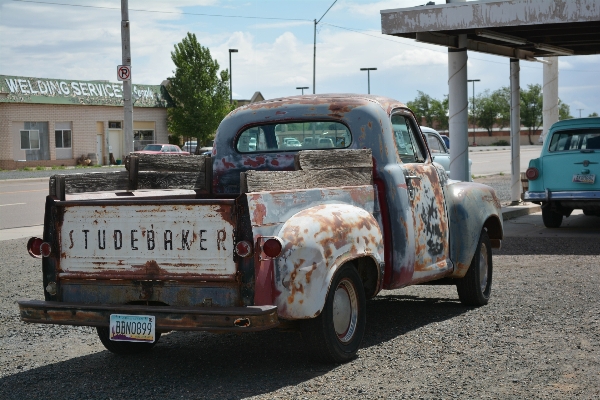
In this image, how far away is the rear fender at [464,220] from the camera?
315 inches

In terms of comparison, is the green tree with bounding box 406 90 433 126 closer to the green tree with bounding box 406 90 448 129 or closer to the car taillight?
the green tree with bounding box 406 90 448 129

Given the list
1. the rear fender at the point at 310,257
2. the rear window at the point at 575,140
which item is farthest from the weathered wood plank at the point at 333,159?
the rear window at the point at 575,140

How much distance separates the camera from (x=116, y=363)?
654cm

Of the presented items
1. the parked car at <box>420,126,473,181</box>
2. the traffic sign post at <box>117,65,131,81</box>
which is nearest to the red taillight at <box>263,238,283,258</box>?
the parked car at <box>420,126,473,181</box>

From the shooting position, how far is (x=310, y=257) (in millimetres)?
5707

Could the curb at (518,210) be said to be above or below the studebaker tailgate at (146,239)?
below

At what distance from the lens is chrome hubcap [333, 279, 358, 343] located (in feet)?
20.3

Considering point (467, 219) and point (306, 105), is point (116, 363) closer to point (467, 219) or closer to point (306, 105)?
point (306, 105)

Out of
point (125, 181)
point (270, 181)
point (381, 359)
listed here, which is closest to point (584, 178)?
point (381, 359)

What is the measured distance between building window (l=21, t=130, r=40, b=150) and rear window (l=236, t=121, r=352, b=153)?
4875 centimetres

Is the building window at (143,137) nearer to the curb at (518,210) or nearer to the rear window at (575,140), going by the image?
the curb at (518,210)

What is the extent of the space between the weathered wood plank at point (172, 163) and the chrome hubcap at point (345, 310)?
6.07 feet

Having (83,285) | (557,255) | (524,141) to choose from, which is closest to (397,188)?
(83,285)

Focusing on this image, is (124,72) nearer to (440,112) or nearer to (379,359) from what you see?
(379,359)
